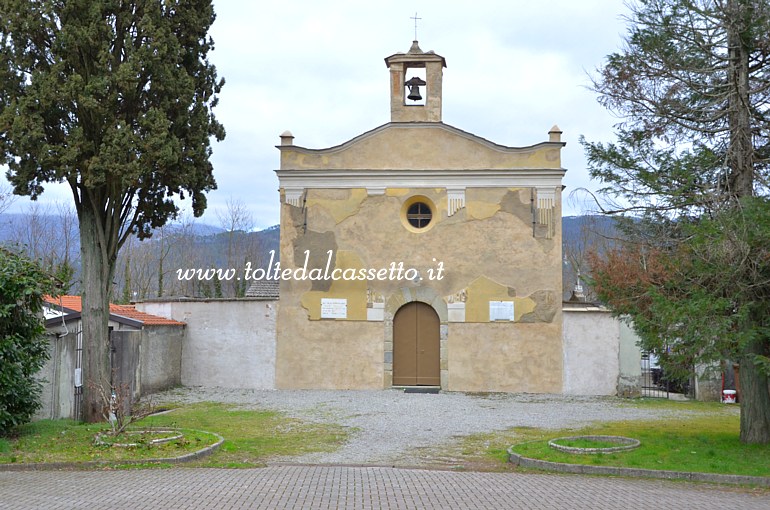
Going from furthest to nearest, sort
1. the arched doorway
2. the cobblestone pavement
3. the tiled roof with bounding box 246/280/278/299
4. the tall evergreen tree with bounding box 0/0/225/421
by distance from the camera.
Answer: the tiled roof with bounding box 246/280/278/299
the arched doorway
the tall evergreen tree with bounding box 0/0/225/421
the cobblestone pavement

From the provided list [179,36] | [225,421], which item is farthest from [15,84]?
[225,421]

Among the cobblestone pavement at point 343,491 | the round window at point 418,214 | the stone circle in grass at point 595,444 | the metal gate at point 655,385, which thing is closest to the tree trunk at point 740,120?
the stone circle in grass at point 595,444

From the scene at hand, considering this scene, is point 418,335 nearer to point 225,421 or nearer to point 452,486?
point 225,421

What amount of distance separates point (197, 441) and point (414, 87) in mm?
13014

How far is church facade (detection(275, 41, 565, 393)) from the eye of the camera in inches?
809

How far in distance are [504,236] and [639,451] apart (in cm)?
1035

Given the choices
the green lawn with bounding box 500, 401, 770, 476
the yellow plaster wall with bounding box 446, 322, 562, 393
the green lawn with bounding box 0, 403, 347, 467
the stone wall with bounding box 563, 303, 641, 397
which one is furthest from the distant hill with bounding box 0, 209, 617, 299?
the green lawn with bounding box 0, 403, 347, 467

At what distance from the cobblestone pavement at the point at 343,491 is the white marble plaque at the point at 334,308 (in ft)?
36.0

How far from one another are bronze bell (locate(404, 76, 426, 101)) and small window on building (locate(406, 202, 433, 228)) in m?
2.95

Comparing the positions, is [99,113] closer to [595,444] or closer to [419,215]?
[595,444]

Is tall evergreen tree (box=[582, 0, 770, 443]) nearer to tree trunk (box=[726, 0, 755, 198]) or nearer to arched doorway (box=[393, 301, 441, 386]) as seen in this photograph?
tree trunk (box=[726, 0, 755, 198])

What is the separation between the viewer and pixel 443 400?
1855 centimetres

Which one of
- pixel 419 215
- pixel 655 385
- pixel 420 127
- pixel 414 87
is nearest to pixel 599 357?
pixel 655 385

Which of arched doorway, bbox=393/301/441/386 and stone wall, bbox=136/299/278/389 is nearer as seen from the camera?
arched doorway, bbox=393/301/441/386
